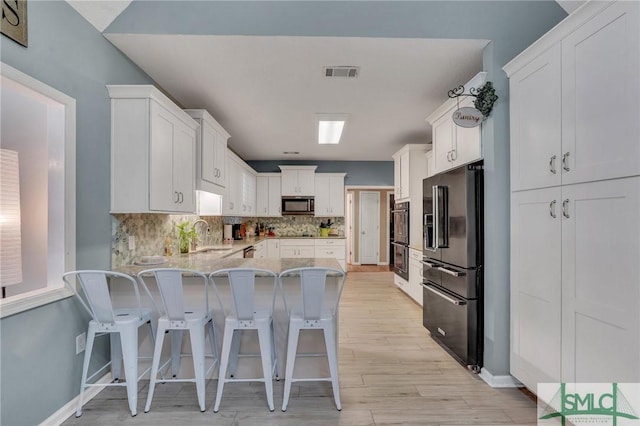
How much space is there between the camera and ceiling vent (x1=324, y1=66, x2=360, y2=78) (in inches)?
112

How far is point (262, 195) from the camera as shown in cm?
697

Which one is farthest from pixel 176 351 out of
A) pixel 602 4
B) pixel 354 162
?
pixel 354 162

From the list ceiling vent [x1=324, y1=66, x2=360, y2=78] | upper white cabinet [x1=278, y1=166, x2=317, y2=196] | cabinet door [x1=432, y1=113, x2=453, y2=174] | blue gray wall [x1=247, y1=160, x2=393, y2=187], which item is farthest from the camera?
blue gray wall [x1=247, y1=160, x2=393, y2=187]

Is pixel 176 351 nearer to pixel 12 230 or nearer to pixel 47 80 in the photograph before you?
pixel 12 230

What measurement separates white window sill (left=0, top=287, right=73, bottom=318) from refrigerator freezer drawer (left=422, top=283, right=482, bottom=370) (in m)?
2.81

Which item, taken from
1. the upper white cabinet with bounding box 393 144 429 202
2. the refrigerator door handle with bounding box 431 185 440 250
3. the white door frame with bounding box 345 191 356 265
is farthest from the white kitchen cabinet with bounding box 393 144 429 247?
the white door frame with bounding box 345 191 356 265

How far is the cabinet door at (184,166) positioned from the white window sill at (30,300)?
Answer: 1084 mm

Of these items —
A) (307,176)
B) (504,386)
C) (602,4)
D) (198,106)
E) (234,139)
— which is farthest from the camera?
(307,176)

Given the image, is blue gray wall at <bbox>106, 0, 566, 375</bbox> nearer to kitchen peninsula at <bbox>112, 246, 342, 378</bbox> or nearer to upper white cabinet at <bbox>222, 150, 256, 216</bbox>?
kitchen peninsula at <bbox>112, 246, 342, 378</bbox>

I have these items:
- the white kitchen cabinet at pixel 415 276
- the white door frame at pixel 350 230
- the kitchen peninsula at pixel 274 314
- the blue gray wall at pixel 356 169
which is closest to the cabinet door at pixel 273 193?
the blue gray wall at pixel 356 169

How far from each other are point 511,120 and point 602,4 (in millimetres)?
835

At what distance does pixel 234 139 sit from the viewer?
5.33 metres

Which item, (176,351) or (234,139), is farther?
(234,139)

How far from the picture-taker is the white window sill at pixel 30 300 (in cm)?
166
